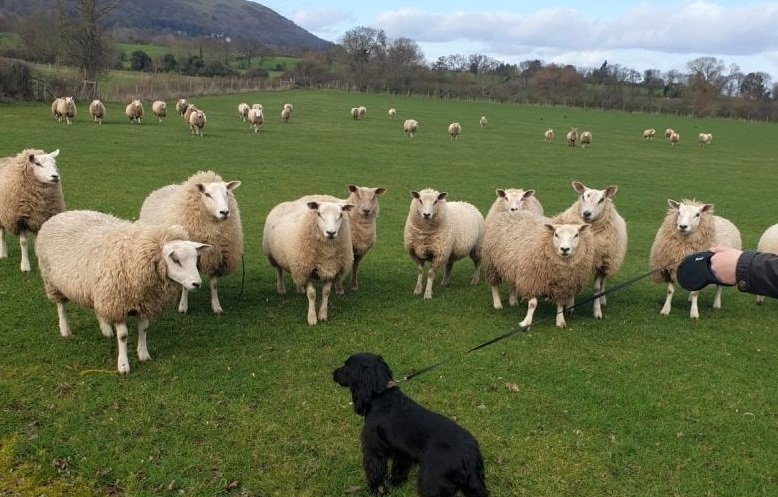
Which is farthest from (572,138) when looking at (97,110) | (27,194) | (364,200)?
(27,194)

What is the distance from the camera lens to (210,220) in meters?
8.12

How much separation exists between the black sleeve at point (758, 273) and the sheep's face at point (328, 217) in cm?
538

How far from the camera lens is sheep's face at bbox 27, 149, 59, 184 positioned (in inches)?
363

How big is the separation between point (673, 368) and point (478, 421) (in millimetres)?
3002

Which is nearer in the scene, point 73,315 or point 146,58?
point 73,315

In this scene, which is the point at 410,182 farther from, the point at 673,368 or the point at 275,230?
the point at 673,368

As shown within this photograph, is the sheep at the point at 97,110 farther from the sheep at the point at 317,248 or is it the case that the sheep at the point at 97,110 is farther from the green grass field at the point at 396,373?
the sheep at the point at 317,248

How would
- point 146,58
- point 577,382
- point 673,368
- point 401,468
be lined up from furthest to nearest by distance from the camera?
1. point 146,58
2. point 673,368
3. point 577,382
4. point 401,468

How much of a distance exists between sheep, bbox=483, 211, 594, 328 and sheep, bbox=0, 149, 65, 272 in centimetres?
716

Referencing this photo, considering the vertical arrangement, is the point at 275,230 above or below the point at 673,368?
above

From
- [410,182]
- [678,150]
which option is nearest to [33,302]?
[410,182]

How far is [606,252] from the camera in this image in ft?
29.5

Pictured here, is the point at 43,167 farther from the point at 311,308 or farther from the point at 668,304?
the point at 668,304

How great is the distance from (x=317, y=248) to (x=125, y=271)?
2.68 metres
